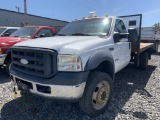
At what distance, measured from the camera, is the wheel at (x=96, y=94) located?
285cm

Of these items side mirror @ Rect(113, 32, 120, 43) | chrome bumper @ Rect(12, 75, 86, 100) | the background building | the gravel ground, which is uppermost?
the background building

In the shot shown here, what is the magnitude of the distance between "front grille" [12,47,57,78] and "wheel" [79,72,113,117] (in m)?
0.68

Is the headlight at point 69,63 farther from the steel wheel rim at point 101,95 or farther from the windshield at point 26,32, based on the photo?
the windshield at point 26,32

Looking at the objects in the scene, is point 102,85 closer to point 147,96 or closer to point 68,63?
point 68,63

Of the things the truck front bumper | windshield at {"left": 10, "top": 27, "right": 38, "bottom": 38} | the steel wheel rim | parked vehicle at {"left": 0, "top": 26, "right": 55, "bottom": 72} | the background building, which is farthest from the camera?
the background building

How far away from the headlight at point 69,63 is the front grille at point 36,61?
8cm

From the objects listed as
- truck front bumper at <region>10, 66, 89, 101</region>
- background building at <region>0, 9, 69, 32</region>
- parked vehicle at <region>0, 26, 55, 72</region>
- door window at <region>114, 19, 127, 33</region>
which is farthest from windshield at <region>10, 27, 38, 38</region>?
background building at <region>0, 9, 69, 32</region>

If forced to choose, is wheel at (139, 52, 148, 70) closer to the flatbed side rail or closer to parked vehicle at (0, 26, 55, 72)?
the flatbed side rail

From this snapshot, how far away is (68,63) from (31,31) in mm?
4485

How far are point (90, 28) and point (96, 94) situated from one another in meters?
1.76

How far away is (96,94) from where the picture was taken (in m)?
3.07

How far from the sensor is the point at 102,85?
320cm

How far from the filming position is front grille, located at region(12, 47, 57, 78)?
2.67 metres

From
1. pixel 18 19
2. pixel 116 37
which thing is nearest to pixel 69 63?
pixel 116 37
